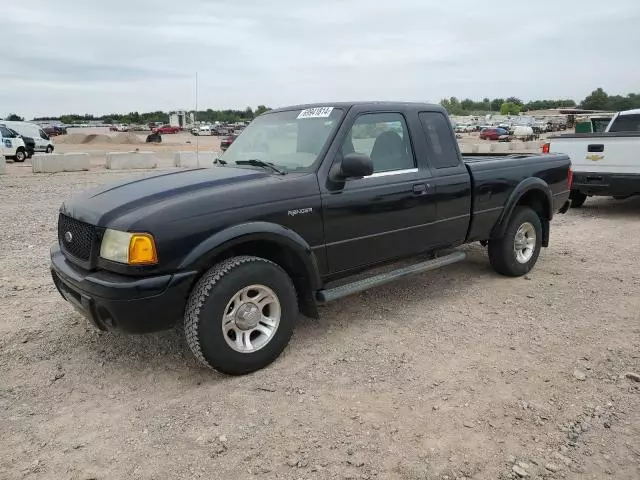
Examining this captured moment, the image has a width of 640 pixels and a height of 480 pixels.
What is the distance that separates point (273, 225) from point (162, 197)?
76 centimetres

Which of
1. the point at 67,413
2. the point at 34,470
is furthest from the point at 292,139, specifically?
the point at 34,470

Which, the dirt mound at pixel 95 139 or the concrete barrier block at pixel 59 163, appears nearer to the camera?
the concrete barrier block at pixel 59 163

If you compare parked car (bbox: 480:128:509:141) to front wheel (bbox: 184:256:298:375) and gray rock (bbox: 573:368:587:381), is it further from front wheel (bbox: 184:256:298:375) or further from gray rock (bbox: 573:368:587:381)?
front wheel (bbox: 184:256:298:375)

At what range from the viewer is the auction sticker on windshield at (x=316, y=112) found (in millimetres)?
4270

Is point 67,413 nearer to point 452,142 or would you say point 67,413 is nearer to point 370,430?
point 370,430

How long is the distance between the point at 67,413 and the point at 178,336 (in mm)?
1142

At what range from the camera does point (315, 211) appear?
3.79 metres

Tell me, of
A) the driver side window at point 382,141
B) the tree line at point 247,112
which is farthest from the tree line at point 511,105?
the driver side window at point 382,141

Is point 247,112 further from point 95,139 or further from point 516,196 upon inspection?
point 516,196

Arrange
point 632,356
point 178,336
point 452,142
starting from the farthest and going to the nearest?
point 452,142 → point 178,336 → point 632,356

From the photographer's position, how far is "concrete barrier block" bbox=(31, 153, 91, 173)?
17.0 meters

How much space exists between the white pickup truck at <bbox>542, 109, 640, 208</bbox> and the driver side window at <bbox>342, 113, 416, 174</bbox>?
6.06m

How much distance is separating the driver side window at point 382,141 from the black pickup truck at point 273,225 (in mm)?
12

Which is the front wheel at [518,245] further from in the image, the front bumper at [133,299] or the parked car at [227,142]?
the front bumper at [133,299]
